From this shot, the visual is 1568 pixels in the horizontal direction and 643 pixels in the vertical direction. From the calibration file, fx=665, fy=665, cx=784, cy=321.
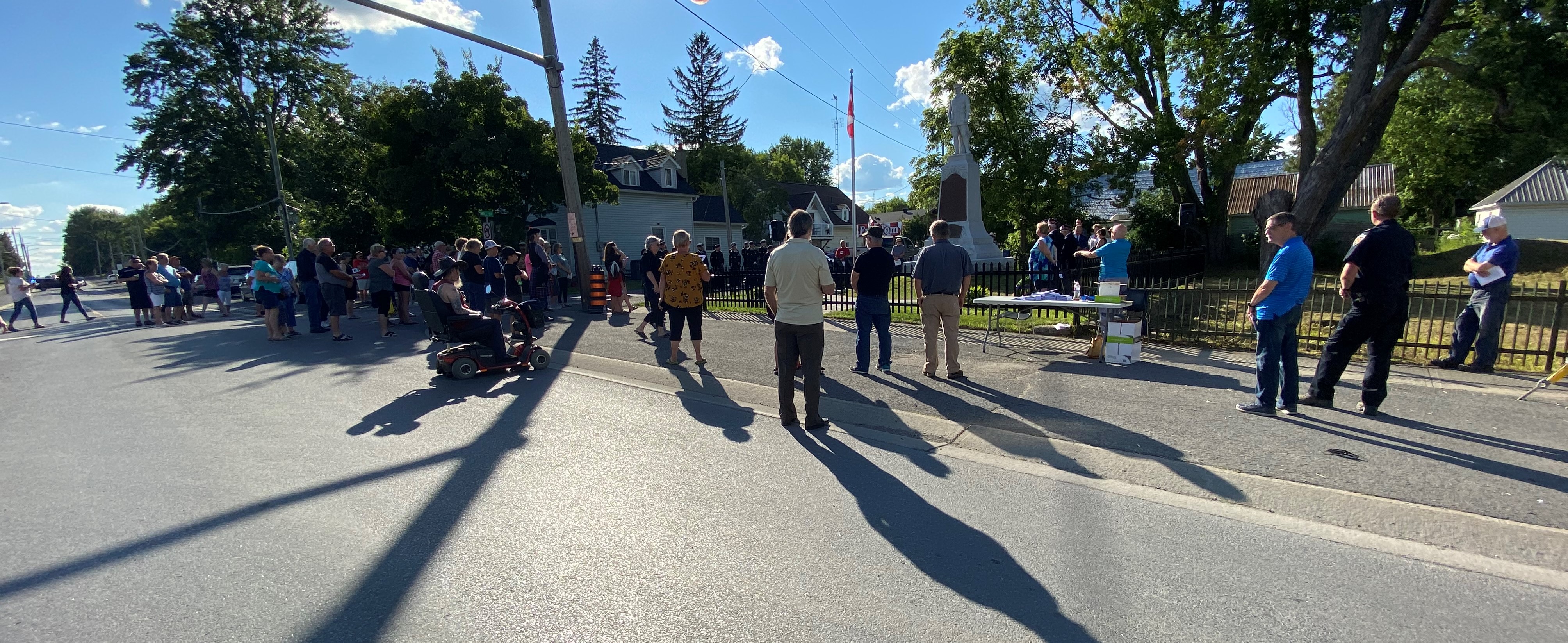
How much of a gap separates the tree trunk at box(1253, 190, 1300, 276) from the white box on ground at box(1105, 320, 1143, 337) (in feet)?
31.8

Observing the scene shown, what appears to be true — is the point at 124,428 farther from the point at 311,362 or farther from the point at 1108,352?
the point at 1108,352

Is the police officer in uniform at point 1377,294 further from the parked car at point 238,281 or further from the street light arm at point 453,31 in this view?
the parked car at point 238,281

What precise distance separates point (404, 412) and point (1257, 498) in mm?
6996

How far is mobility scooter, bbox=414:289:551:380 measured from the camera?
805 cm

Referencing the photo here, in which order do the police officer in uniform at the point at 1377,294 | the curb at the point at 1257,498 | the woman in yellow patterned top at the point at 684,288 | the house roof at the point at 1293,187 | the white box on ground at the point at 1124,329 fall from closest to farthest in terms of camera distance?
the curb at the point at 1257,498, the police officer in uniform at the point at 1377,294, the white box on ground at the point at 1124,329, the woman in yellow patterned top at the point at 684,288, the house roof at the point at 1293,187

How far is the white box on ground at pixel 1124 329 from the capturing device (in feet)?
25.0

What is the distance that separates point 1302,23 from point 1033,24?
8.38 metres

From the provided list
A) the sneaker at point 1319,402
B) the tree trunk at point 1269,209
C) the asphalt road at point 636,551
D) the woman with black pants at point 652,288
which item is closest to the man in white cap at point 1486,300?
the sneaker at point 1319,402

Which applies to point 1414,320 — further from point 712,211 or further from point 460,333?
point 712,211

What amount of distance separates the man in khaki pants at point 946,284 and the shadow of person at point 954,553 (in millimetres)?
2848

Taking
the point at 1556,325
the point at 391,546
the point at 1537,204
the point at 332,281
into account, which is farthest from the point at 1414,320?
the point at 1537,204

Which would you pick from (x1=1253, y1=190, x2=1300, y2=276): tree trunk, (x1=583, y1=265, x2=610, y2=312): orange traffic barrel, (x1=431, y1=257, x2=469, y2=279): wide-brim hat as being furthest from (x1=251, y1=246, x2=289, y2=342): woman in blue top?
(x1=1253, y1=190, x2=1300, y2=276): tree trunk

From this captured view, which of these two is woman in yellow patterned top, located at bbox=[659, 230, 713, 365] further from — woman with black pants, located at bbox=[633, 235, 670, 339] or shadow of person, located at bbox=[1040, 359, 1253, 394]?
shadow of person, located at bbox=[1040, 359, 1253, 394]

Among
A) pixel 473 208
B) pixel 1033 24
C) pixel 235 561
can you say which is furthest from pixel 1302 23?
pixel 473 208
